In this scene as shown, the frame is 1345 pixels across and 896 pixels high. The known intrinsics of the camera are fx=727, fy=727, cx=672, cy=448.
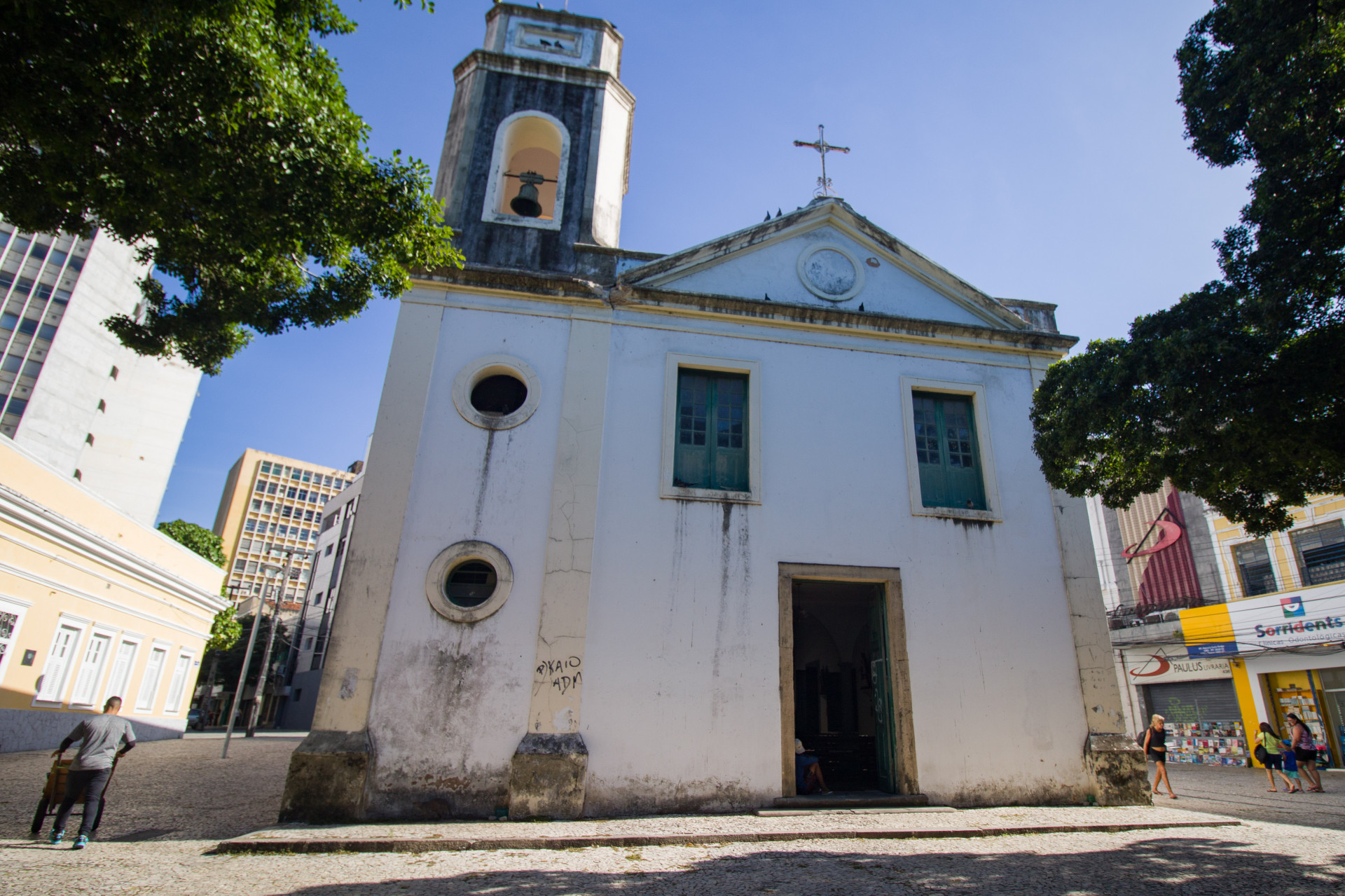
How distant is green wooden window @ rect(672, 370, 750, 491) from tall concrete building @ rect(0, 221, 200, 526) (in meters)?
36.9

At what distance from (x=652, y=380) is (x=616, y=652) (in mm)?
3594

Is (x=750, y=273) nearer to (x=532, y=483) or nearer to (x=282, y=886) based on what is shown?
(x=532, y=483)

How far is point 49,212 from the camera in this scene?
6.35 metres

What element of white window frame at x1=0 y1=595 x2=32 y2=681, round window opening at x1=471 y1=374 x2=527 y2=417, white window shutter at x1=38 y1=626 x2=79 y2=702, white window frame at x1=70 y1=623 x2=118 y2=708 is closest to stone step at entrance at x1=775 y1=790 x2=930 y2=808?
round window opening at x1=471 y1=374 x2=527 y2=417

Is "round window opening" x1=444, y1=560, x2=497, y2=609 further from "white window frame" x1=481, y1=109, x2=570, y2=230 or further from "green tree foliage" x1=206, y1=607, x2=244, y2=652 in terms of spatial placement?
"green tree foliage" x1=206, y1=607, x2=244, y2=652

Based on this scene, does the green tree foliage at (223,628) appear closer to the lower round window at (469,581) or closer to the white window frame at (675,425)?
the lower round window at (469,581)

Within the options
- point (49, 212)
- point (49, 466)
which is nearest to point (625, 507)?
point (49, 212)

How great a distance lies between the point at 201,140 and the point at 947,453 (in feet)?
30.6

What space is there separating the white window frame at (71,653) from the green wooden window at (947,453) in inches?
658

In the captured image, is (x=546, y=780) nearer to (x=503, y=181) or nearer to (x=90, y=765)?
(x=90, y=765)

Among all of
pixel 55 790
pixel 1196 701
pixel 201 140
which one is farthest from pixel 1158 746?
pixel 201 140

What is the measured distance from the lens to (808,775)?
9.11m

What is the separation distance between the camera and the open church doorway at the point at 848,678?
8742 millimetres

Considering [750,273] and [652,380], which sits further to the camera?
[750,273]
